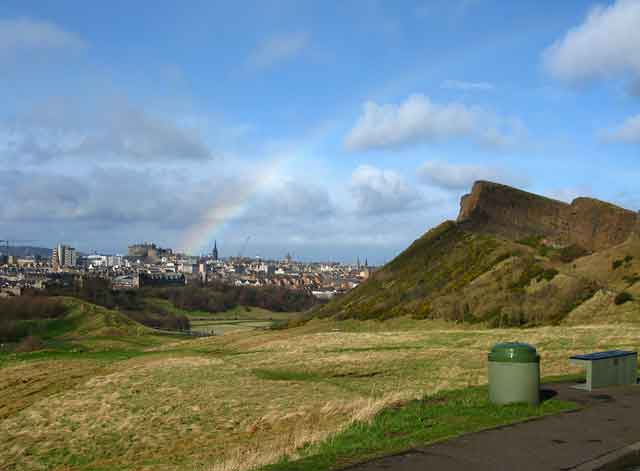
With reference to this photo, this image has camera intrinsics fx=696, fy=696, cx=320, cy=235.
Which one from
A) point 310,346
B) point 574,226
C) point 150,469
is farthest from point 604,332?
point 574,226

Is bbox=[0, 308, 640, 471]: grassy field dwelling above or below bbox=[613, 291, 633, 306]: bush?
below

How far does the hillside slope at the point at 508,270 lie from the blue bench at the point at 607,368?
2030 centimetres

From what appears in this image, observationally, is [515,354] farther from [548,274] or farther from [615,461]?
[548,274]

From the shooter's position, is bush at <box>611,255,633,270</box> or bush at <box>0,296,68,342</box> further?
bush at <box>0,296,68,342</box>

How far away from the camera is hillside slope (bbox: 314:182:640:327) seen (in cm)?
4209

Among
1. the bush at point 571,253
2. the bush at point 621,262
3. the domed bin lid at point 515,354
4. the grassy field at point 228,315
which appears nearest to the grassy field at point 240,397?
the domed bin lid at point 515,354

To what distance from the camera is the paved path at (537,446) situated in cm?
952

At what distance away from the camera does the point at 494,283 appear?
49.2m

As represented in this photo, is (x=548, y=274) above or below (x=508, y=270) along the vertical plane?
below

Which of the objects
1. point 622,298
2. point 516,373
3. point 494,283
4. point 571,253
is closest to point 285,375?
point 516,373

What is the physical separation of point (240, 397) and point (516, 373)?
11.8 metres

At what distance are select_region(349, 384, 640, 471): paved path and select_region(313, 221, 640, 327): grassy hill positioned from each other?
25.9 metres

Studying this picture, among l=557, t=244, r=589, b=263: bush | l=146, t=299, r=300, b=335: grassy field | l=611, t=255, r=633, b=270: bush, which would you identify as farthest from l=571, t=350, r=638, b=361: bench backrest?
l=146, t=299, r=300, b=335: grassy field

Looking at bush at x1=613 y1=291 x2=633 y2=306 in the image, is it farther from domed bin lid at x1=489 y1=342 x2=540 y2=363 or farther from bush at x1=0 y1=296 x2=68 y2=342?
bush at x1=0 y1=296 x2=68 y2=342
